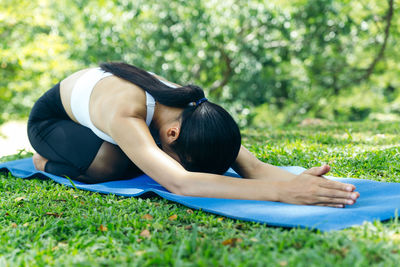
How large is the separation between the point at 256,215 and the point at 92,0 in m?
7.43

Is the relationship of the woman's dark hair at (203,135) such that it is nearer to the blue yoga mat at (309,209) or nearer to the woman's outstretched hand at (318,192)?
the blue yoga mat at (309,209)

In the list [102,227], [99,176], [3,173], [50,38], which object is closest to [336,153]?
[99,176]

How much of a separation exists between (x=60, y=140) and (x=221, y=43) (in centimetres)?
549

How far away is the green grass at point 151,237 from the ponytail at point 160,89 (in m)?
0.63

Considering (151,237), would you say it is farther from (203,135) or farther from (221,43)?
(221,43)

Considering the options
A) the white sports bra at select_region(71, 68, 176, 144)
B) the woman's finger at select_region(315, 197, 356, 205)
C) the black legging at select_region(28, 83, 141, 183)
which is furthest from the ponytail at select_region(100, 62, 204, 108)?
the woman's finger at select_region(315, 197, 356, 205)

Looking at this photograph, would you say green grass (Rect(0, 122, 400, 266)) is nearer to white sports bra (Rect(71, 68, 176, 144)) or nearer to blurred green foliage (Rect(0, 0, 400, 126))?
white sports bra (Rect(71, 68, 176, 144))

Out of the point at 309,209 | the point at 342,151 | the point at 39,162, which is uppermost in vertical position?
the point at 342,151

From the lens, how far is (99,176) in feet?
9.75

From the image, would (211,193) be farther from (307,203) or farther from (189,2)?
(189,2)

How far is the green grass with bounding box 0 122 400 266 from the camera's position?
151cm

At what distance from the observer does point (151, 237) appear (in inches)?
70.6

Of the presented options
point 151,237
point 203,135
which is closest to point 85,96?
point 203,135

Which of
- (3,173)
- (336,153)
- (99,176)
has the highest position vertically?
(336,153)
